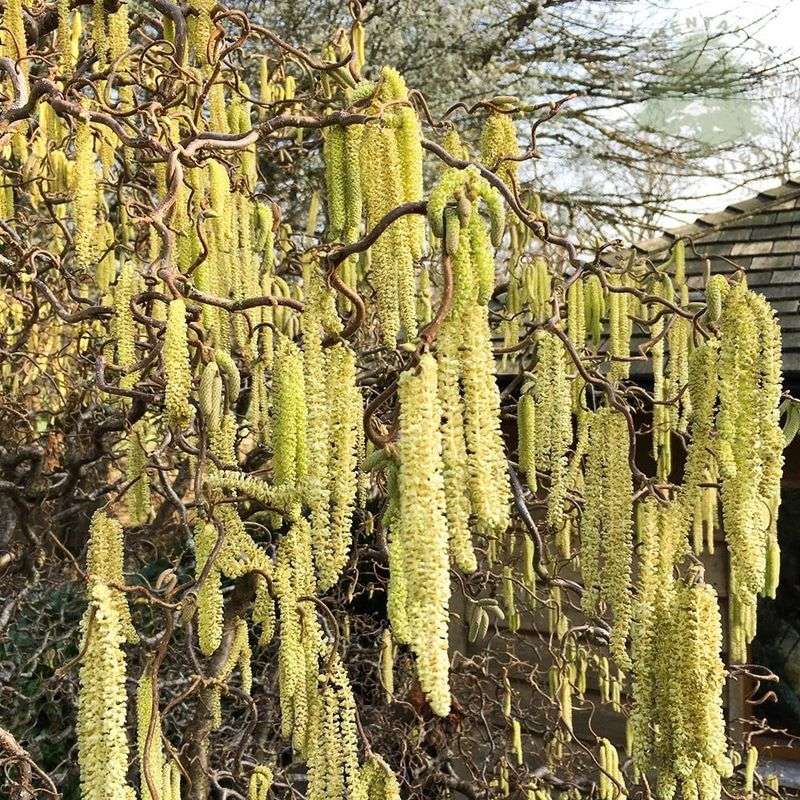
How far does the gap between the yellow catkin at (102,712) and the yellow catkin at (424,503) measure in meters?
0.52

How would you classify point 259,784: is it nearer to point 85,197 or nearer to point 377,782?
point 377,782

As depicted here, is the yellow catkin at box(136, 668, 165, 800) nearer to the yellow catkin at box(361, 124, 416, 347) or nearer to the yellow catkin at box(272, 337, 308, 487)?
the yellow catkin at box(272, 337, 308, 487)

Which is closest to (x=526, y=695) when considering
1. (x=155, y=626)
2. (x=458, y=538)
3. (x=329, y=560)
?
(x=155, y=626)

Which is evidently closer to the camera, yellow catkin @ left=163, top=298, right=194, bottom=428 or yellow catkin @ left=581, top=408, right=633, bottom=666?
yellow catkin @ left=163, top=298, right=194, bottom=428

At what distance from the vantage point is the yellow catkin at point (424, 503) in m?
1.14

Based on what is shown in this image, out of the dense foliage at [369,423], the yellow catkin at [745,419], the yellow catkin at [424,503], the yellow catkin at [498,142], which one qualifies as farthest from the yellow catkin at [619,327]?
the yellow catkin at [424,503]

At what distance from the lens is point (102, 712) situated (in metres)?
1.34

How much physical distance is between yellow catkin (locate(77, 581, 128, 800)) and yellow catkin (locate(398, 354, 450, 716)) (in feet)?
1.69

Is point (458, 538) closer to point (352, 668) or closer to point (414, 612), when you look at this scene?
point (414, 612)

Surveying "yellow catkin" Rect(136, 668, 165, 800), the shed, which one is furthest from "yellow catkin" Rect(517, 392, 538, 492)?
the shed

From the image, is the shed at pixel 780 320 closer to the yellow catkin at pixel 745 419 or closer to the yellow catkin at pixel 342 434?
the yellow catkin at pixel 745 419

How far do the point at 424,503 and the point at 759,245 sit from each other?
456cm

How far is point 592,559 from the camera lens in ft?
6.07

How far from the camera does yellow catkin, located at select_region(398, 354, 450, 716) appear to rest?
3.74 ft
